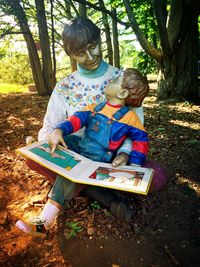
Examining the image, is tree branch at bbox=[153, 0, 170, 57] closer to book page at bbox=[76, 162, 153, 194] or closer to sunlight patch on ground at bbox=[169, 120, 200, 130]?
sunlight patch on ground at bbox=[169, 120, 200, 130]

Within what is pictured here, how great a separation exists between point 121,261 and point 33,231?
756 mm

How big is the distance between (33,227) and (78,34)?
1734 millimetres

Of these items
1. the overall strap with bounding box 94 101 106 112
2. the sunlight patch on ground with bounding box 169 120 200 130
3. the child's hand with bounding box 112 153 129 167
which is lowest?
the sunlight patch on ground with bounding box 169 120 200 130

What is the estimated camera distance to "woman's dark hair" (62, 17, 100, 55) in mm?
2383

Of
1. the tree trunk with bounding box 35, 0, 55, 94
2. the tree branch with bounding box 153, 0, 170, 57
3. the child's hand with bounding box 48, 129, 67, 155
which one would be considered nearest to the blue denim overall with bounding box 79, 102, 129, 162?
the child's hand with bounding box 48, 129, 67, 155

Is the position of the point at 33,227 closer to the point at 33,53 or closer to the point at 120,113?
the point at 120,113

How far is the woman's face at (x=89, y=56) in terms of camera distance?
2482 millimetres

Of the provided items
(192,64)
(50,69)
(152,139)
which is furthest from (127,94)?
(50,69)

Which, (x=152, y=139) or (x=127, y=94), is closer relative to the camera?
(x=127, y=94)

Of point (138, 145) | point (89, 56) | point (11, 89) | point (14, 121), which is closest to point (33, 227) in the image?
point (138, 145)

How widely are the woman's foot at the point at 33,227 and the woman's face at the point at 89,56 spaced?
153 centimetres

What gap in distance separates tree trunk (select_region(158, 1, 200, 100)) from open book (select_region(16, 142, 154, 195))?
528 cm

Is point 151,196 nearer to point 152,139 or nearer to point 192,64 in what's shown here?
point 152,139

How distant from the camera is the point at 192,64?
6.99 m
